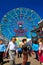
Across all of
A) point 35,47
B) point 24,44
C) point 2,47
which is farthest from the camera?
point 35,47

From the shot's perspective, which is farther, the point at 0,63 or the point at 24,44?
the point at 0,63

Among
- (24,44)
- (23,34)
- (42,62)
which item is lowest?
(42,62)

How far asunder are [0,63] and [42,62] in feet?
8.10

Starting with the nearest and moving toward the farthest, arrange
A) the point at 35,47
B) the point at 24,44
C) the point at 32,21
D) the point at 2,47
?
the point at 24,44, the point at 2,47, the point at 35,47, the point at 32,21

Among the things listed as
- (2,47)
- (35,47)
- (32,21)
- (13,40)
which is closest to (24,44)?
(13,40)

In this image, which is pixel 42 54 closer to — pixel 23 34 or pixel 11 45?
pixel 11 45

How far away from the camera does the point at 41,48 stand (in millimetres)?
12703

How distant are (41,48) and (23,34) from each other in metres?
56.6

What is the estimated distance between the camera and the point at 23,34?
227ft

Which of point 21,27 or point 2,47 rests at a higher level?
point 21,27

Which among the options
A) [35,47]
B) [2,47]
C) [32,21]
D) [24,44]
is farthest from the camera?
[32,21]

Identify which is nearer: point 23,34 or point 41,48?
point 41,48

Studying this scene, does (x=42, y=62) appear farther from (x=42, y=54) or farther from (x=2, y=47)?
(x=2, y=47)

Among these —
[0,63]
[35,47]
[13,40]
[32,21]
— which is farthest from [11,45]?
[32,21]
